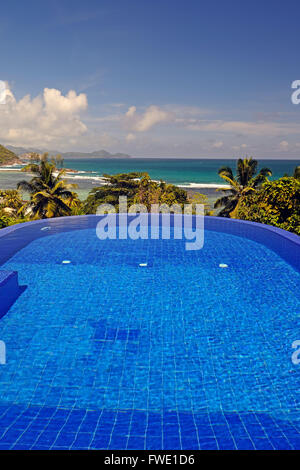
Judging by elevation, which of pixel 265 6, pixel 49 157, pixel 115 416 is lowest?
pixel 115 416

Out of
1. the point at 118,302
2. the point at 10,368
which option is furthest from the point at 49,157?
the point at 10,368

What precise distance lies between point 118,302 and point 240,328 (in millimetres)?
2340

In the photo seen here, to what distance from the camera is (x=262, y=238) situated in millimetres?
10773

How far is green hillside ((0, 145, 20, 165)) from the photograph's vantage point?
104 meters

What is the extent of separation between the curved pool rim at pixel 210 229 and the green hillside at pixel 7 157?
332 feet

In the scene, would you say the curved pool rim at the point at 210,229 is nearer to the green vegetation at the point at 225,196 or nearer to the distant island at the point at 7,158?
the green vegetation at the point at 225,196

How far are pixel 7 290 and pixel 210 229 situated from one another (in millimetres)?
7826

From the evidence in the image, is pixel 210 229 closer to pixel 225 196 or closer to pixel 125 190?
pixel 225 196

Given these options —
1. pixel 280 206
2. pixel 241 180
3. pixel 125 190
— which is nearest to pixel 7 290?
pixel 280 206

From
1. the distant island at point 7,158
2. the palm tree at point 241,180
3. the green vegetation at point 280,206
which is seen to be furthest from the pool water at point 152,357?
the distant island at point 7,158

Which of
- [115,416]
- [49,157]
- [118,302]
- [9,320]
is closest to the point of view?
[115,416]

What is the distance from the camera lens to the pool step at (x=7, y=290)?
238 inches

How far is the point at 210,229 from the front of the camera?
40.2ft
